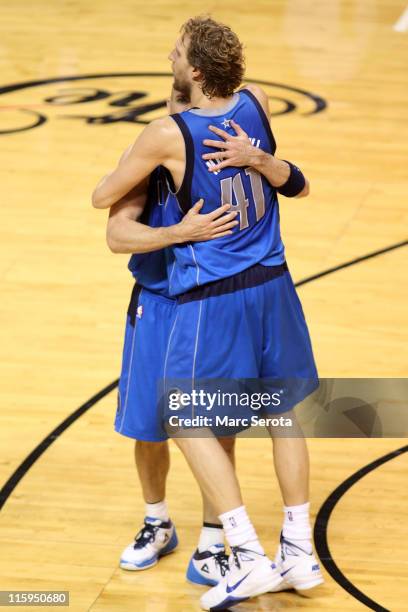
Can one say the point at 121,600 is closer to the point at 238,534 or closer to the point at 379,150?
the point at 238,534

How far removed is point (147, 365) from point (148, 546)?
0.63 metres

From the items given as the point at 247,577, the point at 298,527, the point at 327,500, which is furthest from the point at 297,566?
the point at 327,500

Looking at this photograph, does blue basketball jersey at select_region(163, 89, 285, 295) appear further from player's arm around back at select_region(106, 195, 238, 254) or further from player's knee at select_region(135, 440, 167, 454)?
player's knee at select_region(135, 440, 167, 454)

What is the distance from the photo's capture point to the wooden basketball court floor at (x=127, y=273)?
428 cm

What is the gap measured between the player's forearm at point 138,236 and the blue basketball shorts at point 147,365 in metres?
0.21

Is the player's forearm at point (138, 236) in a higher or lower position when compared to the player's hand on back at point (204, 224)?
lower

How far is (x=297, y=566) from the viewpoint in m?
3.88

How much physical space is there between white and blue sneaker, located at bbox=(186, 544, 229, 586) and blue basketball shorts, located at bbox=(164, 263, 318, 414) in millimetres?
540

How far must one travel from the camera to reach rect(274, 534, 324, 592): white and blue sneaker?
3873mm

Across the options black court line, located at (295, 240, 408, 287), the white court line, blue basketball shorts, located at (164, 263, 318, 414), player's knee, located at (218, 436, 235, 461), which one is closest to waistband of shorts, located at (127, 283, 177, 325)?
blue basketball shorts, located at (164, 263, 318, 414)

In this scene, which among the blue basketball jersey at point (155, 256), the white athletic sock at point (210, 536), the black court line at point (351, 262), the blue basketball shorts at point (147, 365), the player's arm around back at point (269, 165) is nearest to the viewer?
the player's arm around back at point (269, 165)

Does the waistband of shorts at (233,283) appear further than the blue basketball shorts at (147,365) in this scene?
No

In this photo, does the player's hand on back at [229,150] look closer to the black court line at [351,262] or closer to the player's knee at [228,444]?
the player's knee at [228,444]

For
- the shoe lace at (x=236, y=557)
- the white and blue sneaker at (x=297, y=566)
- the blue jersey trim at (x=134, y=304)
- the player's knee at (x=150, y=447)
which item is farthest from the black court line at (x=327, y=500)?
the blue jersey trim at (x=134, y=304)
